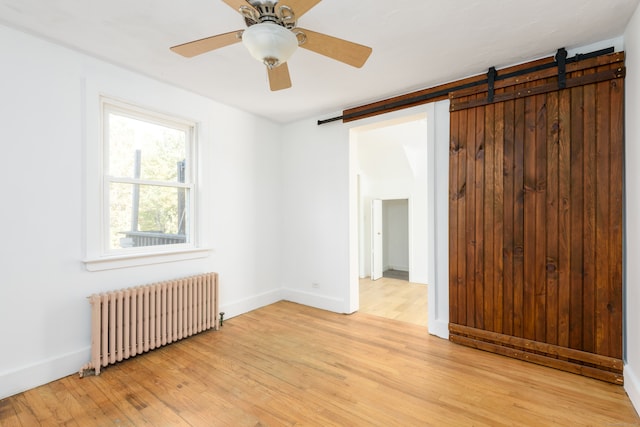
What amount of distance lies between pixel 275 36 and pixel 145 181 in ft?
7.11

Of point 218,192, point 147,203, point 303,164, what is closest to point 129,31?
point 147,203

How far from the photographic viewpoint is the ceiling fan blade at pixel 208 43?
1615 mm

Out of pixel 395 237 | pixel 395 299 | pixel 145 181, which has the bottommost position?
pixel 395 299

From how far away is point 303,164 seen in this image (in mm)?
4223

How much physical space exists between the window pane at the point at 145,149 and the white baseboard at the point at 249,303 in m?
1.66

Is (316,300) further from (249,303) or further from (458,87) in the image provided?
(458,87)

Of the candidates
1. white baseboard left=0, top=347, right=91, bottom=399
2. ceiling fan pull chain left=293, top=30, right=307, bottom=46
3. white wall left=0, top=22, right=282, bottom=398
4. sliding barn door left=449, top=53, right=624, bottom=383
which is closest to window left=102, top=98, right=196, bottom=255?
white wall left=0, top=22, right=282, bottom=398

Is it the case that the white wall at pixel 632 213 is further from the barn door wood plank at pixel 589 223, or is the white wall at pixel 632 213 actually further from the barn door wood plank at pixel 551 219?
the barn door wood plank at pixel 551 219

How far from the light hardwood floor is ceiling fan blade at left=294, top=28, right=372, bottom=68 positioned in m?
2.97

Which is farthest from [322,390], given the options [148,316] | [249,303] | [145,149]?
[145,149]

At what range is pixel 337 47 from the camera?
171 cm

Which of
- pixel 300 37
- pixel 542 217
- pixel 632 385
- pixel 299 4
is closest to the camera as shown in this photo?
pixel 299 4

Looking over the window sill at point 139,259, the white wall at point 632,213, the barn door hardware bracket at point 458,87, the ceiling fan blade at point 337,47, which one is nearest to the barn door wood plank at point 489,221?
the barn door hardware bracket at point 458,87

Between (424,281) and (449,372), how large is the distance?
10.5 feet
